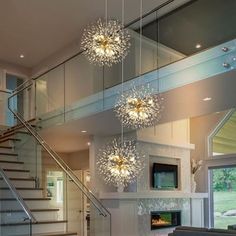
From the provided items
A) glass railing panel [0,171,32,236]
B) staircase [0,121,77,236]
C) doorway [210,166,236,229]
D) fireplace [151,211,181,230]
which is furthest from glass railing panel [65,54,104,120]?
doorway [210,166,236,229]

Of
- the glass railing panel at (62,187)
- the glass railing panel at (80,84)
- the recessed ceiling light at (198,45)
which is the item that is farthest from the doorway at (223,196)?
the glass railing panel at (80,84)

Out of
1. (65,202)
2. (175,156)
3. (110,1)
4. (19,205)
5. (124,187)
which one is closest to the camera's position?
(19,205)

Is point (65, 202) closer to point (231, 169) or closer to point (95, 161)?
point (95, 161)

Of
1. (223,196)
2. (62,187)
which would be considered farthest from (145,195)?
(223,196)

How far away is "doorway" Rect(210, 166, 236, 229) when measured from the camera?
1105 cm

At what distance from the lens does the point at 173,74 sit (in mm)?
6355

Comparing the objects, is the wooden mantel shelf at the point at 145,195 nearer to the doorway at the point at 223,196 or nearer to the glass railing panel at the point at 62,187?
the glass railing panel at the point at 62,187

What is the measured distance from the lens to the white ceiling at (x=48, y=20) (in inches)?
345

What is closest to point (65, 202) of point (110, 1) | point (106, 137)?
point (106, 137)

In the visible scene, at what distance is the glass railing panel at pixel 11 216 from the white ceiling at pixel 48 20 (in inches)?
164

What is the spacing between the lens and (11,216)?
632 cm

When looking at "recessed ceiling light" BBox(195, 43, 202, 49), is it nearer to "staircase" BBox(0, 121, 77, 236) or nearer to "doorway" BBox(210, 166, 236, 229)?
"staircase" BBox(0, 121, 77, 236)

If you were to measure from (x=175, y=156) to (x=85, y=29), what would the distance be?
4257 millimetres

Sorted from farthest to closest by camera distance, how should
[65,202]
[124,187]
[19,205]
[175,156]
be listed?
[175,156] < [124,187] < [65,202] < [19,205]
